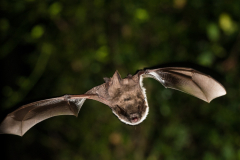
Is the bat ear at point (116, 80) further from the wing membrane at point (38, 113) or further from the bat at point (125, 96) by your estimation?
the wing membrane at point (38, 113)

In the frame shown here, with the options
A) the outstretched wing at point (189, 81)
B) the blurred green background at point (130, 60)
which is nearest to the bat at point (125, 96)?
the outstretched wing at point (189, 81)

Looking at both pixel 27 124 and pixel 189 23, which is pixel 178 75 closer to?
pixel 27 124

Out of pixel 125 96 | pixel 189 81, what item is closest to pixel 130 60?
pixel 189 81

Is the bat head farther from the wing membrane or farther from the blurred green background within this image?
the blurred green background

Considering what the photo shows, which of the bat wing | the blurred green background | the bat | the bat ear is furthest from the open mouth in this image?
the blurred green background

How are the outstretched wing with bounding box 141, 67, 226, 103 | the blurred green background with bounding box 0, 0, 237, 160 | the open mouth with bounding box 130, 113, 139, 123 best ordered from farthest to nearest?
1. the blurred green background with bounding box 0, 0, 237, 160
2. the outstretched wing with bounding box 141, 67, 226, 103
3. the open mouth with bounding box 130, 113, 139, 123

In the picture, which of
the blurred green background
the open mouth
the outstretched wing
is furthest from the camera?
the blurred green background

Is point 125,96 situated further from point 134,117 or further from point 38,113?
point 38,113
